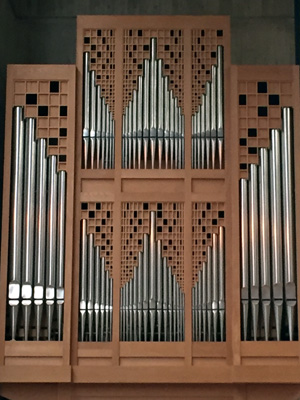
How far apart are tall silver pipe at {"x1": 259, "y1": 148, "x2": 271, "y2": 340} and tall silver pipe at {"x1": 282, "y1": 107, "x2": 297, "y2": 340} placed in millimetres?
155

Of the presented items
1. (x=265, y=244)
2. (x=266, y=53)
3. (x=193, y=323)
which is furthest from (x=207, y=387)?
(x=266, y=53)

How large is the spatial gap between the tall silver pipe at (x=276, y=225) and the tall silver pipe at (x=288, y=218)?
5 centimetres

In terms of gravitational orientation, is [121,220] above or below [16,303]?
above

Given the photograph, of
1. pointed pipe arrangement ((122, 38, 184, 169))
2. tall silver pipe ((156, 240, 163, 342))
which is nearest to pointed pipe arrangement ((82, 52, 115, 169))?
pointed pipe arrangement ((122, 38, 184, 169))

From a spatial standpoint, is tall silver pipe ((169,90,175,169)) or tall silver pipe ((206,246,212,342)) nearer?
tall silver pipe ((206,246,212,342))

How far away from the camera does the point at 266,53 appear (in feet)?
31.0

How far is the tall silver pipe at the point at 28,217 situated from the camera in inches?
300

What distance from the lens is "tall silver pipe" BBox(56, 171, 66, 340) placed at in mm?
7648

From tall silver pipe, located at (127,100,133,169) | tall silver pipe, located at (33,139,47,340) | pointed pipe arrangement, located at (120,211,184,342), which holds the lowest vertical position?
pointed pipe arrangement, located at (120,211,184,342)

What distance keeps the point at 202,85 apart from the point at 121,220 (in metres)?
1.53

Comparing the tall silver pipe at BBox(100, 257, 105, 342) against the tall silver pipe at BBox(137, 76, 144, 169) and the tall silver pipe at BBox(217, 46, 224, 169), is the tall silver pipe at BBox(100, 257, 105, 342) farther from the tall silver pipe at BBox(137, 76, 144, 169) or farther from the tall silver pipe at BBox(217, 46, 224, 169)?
the tall silver pipe at BBox(217, 46, 224, 169)

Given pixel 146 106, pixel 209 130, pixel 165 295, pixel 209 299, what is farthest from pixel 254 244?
pixel 146 106

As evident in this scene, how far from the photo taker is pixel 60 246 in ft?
25.4

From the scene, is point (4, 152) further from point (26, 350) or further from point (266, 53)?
point (266, 53)
